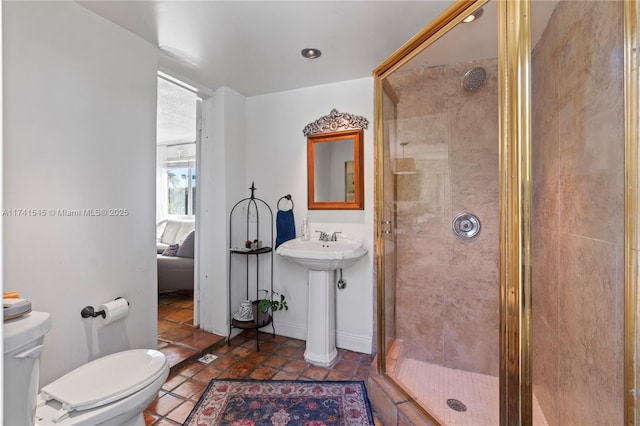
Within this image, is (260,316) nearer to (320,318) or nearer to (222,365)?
(222,365)

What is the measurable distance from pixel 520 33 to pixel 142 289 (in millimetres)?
2368

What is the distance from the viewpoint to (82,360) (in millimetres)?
1678

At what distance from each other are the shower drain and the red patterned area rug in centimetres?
46

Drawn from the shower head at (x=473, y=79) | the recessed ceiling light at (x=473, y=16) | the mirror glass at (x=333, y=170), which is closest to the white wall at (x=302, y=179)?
the mirror glass at (x=333, y=170)

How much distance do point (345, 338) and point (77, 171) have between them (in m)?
2.19

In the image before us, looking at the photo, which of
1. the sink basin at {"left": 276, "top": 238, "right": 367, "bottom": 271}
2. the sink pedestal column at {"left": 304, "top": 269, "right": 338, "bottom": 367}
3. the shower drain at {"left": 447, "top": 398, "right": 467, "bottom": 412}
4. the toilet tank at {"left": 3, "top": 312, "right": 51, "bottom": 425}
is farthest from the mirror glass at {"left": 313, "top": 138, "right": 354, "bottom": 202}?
the toilet tank at {"left": 3, "top": 312, "right": 51, "bottom": 425}

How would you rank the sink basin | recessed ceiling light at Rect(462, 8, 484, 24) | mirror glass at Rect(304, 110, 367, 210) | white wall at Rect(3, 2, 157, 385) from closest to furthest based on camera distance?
recessed ceiling light at Rect(462, 8, 484, 24) → white wall at Rect(3, 2, 157, 385) → the sink basin → mirror glass at Rect(304, 110, 367, 210)

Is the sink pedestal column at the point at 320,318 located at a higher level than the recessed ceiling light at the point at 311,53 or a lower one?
lower

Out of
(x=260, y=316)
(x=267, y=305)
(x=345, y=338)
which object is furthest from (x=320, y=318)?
(x=260, y=316)

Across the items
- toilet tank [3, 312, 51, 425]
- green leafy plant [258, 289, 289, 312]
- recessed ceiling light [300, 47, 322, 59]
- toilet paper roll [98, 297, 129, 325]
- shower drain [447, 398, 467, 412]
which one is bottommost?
shower drain [447, 398, 467, 412]

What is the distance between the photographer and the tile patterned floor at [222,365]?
1876mm

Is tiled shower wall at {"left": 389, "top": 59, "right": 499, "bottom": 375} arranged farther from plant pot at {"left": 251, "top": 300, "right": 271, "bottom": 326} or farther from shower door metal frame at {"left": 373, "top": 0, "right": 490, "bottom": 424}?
plant pot at {"left": 251, "top": 300, "right": 271, "bottom": 326}

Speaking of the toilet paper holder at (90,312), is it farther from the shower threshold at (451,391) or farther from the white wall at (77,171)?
the shower threshold at (451,391)

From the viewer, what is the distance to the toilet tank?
30.5 inches
